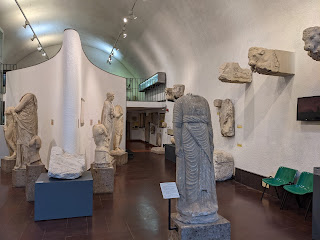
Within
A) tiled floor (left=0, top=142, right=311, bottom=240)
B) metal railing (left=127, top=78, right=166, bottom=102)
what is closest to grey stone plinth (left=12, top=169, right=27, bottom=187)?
tiled floor (left=0, top=142, right=311, bottom=240)

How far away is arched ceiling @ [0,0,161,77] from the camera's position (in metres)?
12.5

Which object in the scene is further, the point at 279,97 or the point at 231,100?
the point at 231,100

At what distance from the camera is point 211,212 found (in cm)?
347

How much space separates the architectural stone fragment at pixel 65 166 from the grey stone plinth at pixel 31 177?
79 cm

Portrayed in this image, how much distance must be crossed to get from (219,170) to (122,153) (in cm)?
435

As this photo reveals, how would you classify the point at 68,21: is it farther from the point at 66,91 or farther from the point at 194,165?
Answer: the point at 194,165

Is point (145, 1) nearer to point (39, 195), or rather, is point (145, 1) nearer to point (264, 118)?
point (264, 118)

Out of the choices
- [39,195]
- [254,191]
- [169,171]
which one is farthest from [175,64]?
[39,195]

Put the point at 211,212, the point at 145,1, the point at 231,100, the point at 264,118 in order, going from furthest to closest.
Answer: the point at 145,1 < the point at 231,100 < the point at 264,118 < the point at 211,212

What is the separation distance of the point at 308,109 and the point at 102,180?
4843 mm

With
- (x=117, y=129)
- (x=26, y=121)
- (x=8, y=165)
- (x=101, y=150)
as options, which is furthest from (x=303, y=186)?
(x=8, y=165)

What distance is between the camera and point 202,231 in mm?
3346

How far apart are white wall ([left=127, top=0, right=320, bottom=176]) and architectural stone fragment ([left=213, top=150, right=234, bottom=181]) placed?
0.24 metres

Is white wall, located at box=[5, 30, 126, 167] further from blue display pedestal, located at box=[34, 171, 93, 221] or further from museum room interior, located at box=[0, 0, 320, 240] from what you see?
blue display pedestal, located at box=[34, 171, 93, 221]
